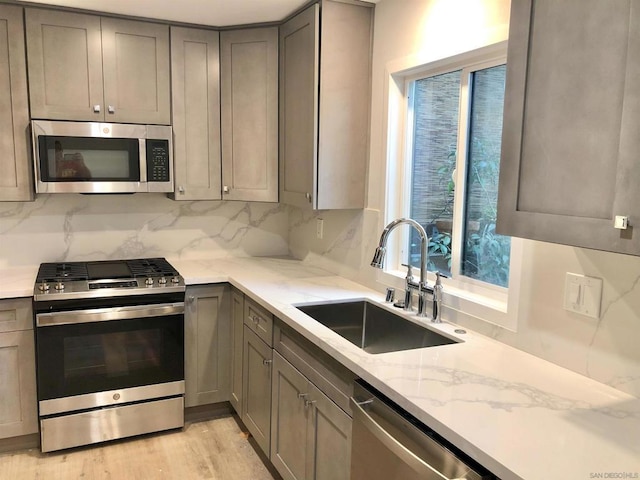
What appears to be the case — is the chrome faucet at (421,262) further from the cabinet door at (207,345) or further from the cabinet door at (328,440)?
the cabinet door at (207,345)

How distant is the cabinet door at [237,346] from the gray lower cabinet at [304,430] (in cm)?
52

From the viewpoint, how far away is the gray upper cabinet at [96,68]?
2787 millimetres

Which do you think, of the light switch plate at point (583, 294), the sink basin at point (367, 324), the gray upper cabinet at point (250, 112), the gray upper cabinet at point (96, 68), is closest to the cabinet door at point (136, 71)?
the gray upper cabinet at point (96, 68)

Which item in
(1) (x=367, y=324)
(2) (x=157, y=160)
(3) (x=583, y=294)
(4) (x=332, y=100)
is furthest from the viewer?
(2) (x=157, y=160)

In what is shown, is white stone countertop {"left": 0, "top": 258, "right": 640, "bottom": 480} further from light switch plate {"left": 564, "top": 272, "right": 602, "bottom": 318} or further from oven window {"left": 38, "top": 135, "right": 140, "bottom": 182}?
oven window {"left": 38, "top": 135, "right": 140, "bottom": 182}

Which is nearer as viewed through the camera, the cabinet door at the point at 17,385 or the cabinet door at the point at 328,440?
the cabinet door at the point at 328,440

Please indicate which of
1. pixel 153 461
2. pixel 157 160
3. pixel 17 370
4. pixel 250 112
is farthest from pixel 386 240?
pixel 17 370

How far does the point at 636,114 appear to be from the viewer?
1099 mm

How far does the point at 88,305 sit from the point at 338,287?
4.13 ft

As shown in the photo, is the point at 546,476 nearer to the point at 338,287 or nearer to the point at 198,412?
the point at 338,287

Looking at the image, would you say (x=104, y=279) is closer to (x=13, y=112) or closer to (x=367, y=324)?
(x=13, y=112)

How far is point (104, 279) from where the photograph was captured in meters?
2.86

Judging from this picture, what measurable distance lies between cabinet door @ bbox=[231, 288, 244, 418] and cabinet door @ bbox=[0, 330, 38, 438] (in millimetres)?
1017

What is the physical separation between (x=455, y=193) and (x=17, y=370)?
7.49ft
